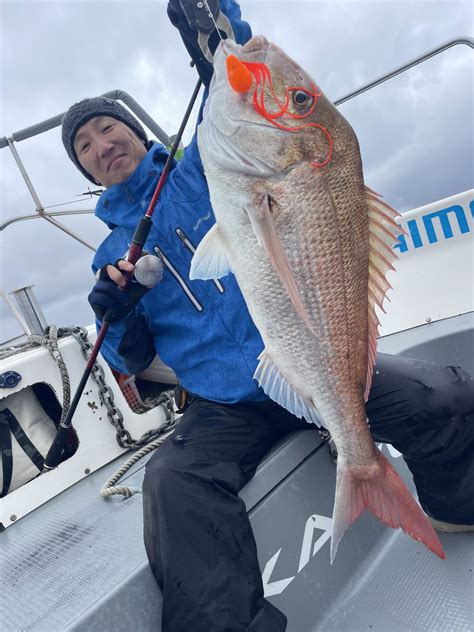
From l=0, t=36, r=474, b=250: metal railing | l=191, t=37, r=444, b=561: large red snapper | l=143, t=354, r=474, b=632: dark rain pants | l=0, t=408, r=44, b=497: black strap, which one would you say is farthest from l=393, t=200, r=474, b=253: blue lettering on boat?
l=0, t=408, r=44, b=497: black strap

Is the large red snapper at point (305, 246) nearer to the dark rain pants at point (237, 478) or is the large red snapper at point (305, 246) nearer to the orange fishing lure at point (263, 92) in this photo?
the orange fishing lure at point (263, 92)

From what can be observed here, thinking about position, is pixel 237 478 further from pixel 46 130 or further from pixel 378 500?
pixel 46 130

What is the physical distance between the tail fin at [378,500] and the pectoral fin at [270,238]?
677 millimetres

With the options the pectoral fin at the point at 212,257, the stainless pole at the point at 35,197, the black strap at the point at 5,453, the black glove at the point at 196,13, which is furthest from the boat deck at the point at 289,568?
the stainless pole at the point at 35,197

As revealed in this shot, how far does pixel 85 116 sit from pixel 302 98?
1.51m

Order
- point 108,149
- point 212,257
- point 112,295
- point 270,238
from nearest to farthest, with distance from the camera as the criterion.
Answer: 1. point 270,238
2. point 212,257
3. point 112,295
4. point 108,149

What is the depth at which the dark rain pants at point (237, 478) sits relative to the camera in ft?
4.97

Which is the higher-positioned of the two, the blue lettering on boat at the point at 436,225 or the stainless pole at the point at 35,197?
the stainless pole at the point at 35,197

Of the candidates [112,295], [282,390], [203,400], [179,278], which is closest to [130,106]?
[179,278]

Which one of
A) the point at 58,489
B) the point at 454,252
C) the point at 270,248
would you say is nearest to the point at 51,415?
the point at 58,489

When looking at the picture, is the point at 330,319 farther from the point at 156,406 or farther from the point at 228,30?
the point at 156,406

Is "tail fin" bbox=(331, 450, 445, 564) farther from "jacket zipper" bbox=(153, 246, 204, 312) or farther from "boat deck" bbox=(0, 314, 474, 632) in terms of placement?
"jacket zipper" bbox=(153, 246, 204, 312)

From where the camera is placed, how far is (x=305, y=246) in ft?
4.99

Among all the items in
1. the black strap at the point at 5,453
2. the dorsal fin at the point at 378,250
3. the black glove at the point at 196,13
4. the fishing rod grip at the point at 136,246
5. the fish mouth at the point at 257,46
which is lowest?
the black strap at the point at 5,453
